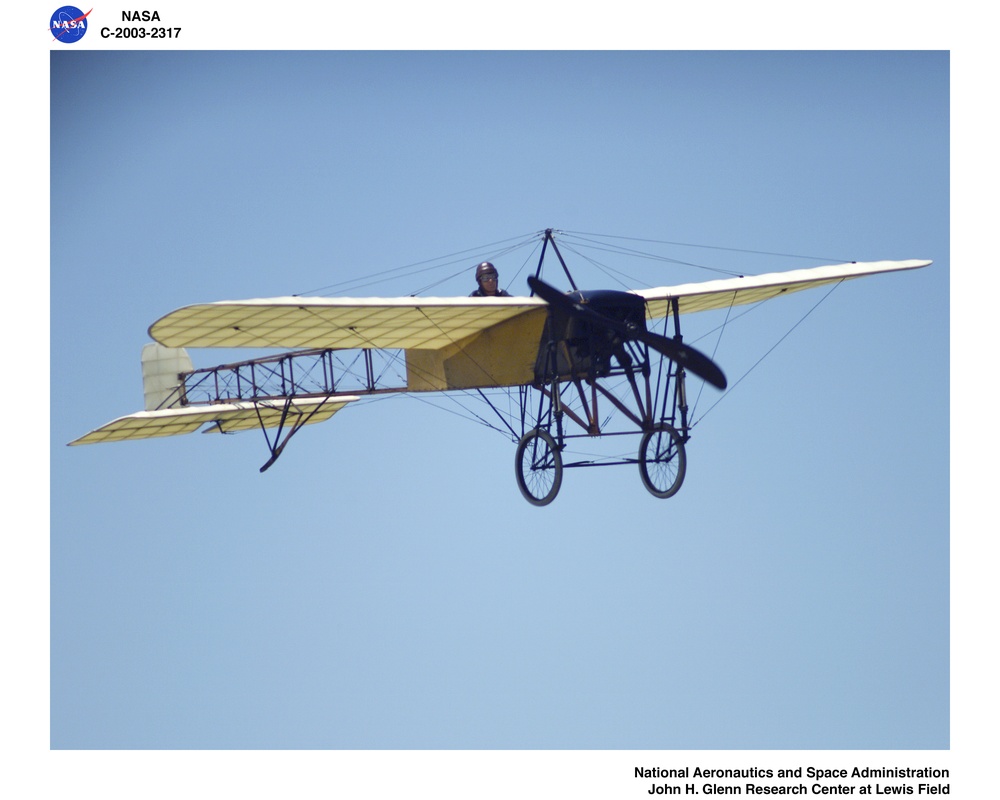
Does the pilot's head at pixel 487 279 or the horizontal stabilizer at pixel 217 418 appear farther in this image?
the horizontal stabilizer at pixel 217 418

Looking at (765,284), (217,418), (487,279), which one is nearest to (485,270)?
(487,279)

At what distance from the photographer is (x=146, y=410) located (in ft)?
99.1

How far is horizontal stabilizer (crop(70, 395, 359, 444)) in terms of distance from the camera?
27.7 m

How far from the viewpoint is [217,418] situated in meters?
28.5

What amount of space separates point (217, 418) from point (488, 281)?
5.78 m

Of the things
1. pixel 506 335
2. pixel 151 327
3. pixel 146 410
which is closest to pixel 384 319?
pixel 506 335

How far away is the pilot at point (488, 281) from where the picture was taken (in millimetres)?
24922
